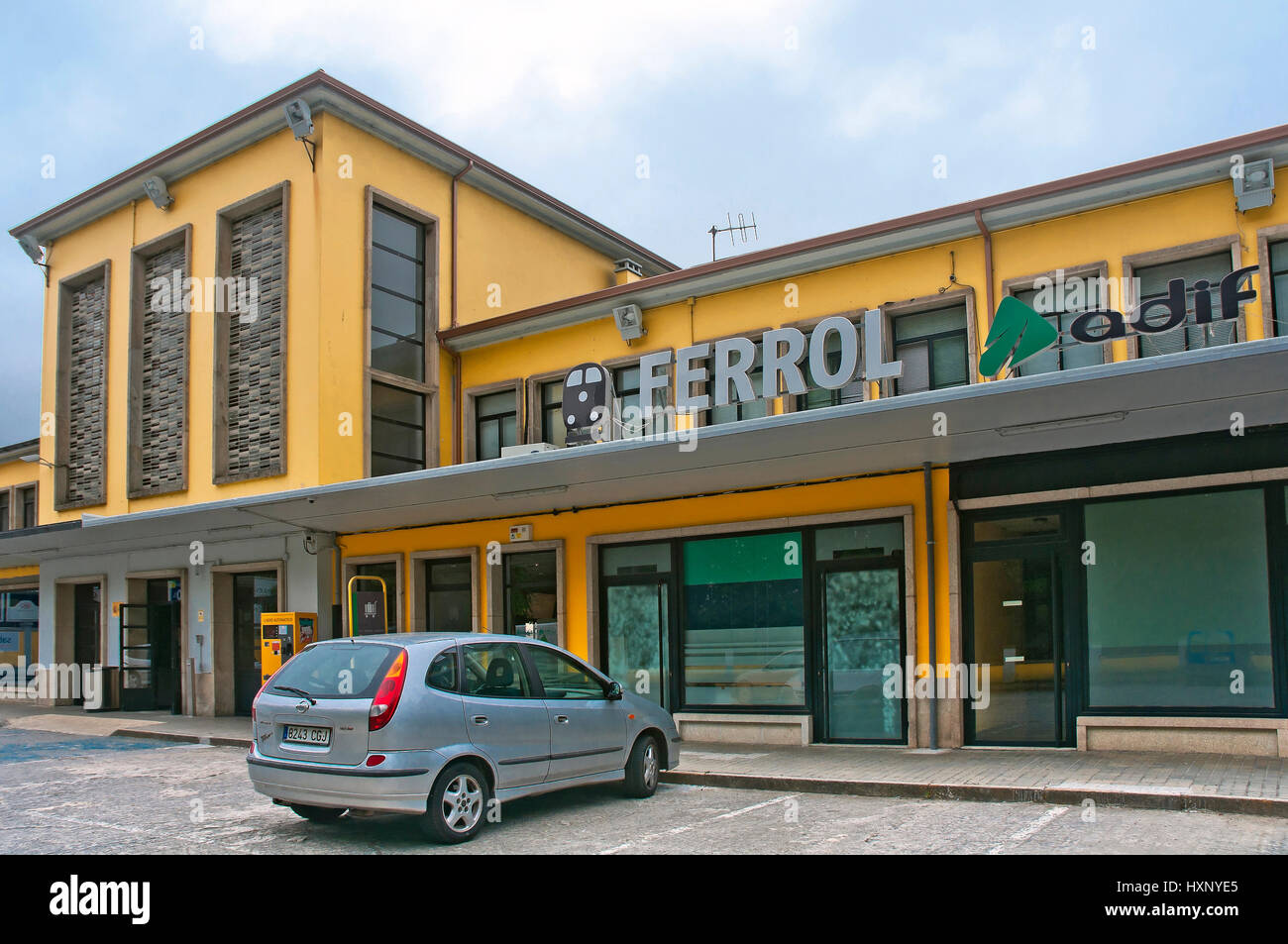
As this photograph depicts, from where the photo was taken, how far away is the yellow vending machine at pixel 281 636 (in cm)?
1698

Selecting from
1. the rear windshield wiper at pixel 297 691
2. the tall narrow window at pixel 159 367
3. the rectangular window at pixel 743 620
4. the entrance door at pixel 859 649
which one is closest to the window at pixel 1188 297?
the entrance door at pixel 859 649

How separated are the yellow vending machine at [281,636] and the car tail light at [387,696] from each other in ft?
32.4

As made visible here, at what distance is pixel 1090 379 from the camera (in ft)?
28.7

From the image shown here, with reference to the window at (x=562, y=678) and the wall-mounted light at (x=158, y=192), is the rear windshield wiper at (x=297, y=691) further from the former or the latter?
the wall-mounted light at (x=158, y=192)

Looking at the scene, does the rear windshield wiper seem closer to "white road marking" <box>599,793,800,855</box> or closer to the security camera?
"white road marking" <box>599,793,800,855</box>

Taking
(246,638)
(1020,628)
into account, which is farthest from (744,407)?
(246,638)

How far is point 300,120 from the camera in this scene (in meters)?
17.5
